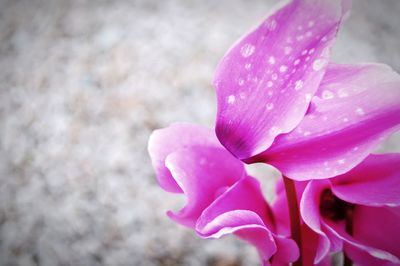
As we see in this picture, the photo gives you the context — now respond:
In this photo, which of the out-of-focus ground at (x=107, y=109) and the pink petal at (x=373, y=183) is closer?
the pink petal at (x=373, y=183)

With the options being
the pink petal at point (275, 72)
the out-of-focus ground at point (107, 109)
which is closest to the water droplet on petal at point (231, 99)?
the pink petal at point (275, 72)

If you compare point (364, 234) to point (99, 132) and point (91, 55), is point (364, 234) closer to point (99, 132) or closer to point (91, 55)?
point (99, 132)

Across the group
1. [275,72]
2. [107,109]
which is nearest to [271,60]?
[275,72]

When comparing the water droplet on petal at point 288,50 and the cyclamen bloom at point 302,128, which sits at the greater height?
the water droplet on petal at point 288,50

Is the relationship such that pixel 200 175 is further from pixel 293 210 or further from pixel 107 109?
pixel 107 109

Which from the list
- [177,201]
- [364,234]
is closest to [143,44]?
[177,201]

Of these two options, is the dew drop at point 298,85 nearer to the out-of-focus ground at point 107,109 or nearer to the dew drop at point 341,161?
the dew drop at point 341,161

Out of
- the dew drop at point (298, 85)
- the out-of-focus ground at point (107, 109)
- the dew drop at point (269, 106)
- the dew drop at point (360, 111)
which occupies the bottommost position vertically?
the out-of-focus ground at point (107, 109)
